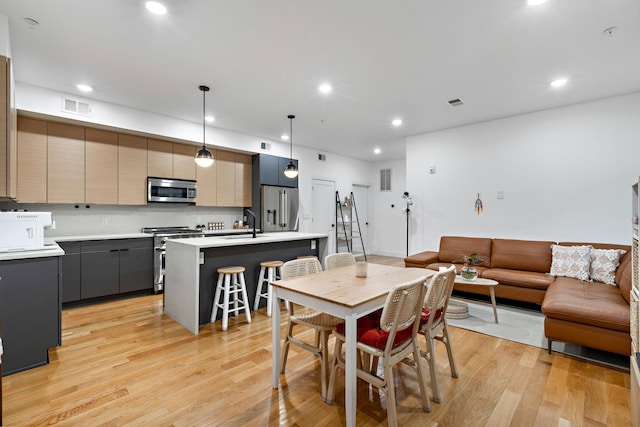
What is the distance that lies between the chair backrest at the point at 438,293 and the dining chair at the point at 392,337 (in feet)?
0.37

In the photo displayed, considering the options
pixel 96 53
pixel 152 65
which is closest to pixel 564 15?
pixel 152 65

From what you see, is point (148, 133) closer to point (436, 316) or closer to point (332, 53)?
point (332, 53)

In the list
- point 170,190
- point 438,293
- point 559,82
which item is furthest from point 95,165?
point 559,82

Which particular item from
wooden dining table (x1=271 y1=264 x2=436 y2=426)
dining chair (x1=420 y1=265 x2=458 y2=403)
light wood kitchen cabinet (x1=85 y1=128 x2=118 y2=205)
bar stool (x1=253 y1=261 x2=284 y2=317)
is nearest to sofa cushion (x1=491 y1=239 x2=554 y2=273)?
wooden dining table (x1=271 y1=264 x2=436 y2=426)

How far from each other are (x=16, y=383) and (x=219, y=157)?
412cm

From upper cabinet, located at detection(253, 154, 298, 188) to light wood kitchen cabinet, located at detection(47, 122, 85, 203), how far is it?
272 centimetres

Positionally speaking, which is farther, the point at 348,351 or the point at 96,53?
the point at 96,53

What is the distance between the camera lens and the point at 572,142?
4.21 meters

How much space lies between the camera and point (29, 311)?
7.98 ft

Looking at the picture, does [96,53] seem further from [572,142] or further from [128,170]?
[572,142]

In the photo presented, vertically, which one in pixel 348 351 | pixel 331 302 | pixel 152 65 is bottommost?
pixel 348 351

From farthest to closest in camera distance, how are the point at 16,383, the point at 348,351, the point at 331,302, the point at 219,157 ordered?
1. the point at 219,157
2. the point at 16,383
3. the point at 331,302
4. the point at 348,351

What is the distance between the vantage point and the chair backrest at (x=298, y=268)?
8.24 ft

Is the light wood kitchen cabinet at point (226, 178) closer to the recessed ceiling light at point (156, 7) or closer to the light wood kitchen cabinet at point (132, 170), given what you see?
the light wood kitchen cabinet at point (132, 170)
